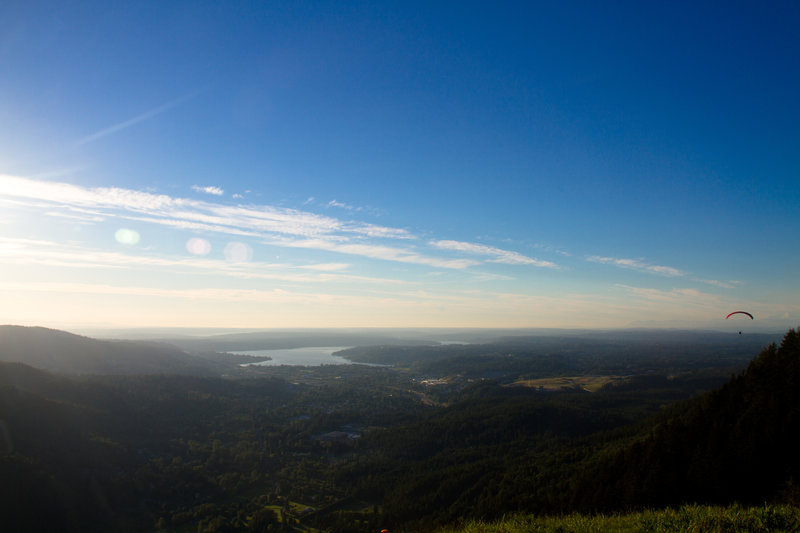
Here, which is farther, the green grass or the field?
the field

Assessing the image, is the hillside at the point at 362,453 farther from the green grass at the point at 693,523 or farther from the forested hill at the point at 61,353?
the green grass at the point at 693,523

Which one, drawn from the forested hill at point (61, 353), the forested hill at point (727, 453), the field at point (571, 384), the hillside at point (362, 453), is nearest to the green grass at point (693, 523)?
the hillside at point (362, 453)

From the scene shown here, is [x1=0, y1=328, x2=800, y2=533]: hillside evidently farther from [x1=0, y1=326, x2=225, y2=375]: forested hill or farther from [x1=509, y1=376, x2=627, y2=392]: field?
[x1=509, y1=376, x2=627, y2=392]: field

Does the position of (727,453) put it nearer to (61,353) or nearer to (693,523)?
(693,523)

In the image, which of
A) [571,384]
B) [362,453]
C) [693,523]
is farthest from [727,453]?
[571,384]

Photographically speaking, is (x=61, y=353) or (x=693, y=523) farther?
(x=61, y=353)

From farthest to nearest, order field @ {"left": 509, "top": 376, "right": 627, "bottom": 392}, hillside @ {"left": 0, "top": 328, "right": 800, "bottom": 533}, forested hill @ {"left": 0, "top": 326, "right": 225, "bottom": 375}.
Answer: field @ {"left": 509, "top": 376, "right": 627, "bottom": 392} < forested hill @ {"left": 0, "top": 326, "right": 225, "bottom": 375} < hillside @ {"left": 0, "top": 328, "right": 800, "bottom": 533}

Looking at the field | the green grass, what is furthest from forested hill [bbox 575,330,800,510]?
the field

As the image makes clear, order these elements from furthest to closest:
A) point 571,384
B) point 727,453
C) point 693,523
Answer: point 571,384, point 727,453, point 693,523
